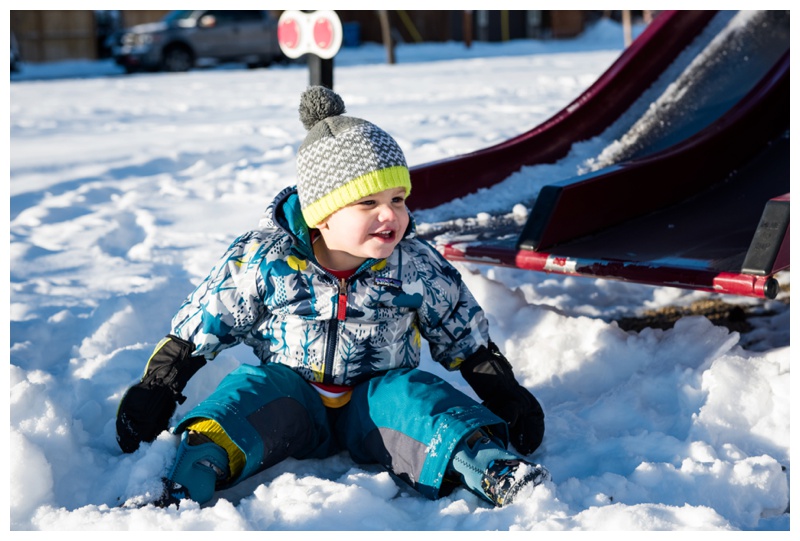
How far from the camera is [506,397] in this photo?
2520 millimetres

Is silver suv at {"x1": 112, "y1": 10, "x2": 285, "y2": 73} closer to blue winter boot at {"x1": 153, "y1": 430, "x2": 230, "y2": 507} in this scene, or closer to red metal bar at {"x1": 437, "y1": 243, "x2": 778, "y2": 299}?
red metal bar at {"x1": 437, "y1": 243, "x2": 778, "y2": 299}

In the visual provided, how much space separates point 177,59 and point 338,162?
46.0 feet

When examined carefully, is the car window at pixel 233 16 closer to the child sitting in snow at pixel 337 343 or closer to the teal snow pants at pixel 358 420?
the child sitting in snow at pixel 337 343

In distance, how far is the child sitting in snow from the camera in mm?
2285

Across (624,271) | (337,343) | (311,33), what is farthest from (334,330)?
(311,33)

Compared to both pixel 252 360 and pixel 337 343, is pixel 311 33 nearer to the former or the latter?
pixel 252 360

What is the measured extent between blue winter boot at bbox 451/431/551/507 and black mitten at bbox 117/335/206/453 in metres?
0.72

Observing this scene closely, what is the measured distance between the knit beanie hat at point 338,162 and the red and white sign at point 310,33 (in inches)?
70.2

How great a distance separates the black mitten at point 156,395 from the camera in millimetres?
2381

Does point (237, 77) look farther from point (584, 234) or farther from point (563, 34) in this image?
point (563, 34)

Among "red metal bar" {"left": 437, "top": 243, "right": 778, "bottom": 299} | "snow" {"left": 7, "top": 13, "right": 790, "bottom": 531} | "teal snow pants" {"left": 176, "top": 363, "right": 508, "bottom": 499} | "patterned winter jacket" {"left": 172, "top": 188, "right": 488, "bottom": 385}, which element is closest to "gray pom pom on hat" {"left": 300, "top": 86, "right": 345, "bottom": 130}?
"patterned winter jacket" {"left": 172, "top": 188, "right": 488, "bottom": 385}

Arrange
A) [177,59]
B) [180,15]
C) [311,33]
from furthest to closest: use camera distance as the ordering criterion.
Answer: [180,15]
[177,59]
[311,33]
